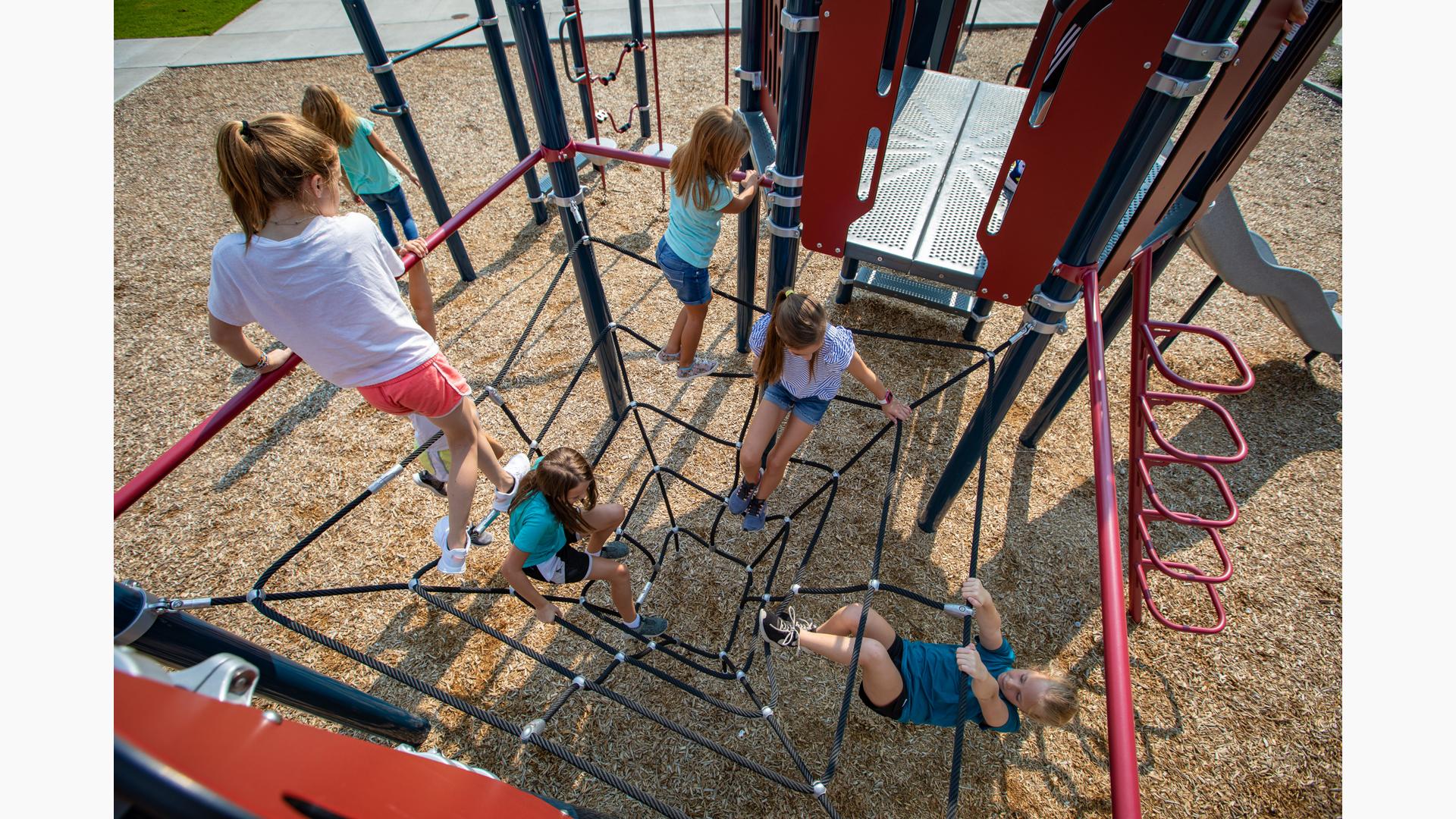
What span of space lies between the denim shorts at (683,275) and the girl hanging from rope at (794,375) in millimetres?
478

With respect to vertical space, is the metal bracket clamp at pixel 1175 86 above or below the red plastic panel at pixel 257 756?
above

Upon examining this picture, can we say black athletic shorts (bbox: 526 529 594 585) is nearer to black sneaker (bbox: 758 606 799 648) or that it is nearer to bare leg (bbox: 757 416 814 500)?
black sneaker (bbox: 758 606 799 648)

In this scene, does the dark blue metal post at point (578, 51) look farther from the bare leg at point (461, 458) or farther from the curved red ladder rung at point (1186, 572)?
the curved red ladder rung at point (1186, 572)

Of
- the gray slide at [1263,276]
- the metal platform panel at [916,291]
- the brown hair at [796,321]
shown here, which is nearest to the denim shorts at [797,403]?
the brown hair at [796,321]

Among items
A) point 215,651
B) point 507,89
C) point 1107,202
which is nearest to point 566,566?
point 215,651

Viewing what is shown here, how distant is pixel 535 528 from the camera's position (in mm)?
1718

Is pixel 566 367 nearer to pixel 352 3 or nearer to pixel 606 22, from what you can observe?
pixel 352 3

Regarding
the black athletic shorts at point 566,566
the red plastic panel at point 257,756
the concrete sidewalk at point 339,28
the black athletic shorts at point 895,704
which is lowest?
the concrete sidewalk at point 339,28

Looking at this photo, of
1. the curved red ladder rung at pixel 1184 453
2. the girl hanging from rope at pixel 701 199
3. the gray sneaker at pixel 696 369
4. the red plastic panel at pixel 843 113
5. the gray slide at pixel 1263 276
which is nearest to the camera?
the curved red ladder rung at pixel 1184 453

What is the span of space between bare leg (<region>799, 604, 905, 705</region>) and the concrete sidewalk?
274 inches

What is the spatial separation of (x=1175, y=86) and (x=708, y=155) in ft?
4.93

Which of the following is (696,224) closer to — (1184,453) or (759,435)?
(759,435)

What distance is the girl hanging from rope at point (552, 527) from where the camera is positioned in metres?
1.71

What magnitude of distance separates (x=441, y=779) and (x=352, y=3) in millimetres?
3554
